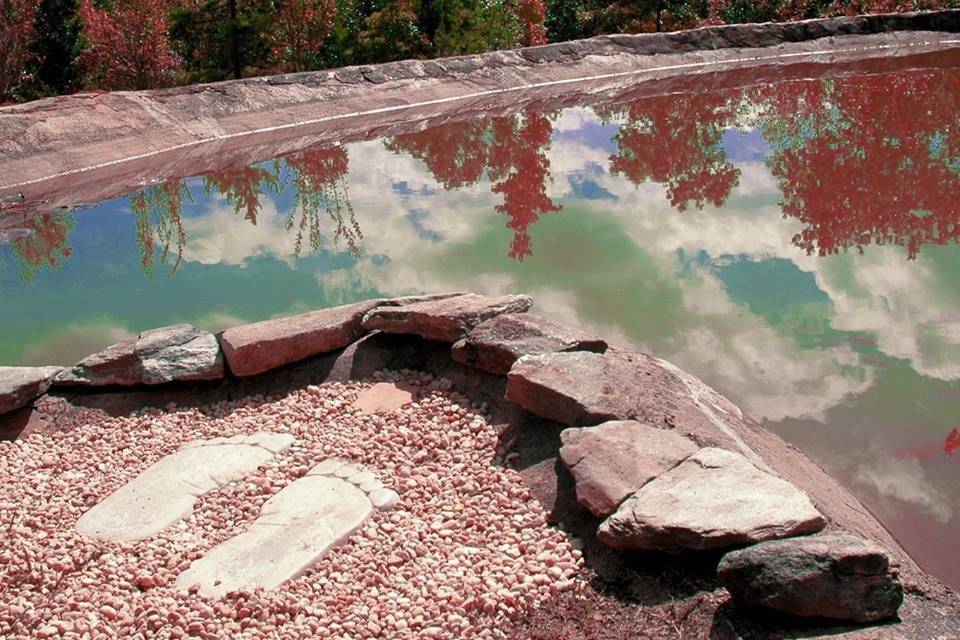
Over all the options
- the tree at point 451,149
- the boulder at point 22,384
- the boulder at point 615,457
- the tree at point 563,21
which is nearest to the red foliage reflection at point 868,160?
the tree at point 451,149

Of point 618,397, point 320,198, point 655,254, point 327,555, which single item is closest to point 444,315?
point 618,397

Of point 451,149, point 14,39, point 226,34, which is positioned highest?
point 14,39

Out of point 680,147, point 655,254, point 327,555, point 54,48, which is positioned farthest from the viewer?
point 54,48

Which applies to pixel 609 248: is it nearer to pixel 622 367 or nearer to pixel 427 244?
pixel 427 244

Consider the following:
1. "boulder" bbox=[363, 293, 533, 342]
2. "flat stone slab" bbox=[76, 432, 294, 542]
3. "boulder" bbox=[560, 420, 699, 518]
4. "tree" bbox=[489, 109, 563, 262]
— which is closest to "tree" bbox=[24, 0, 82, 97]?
"tree" bbox=[489, 109, 563, 262]

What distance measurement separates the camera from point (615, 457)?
3.61 meters

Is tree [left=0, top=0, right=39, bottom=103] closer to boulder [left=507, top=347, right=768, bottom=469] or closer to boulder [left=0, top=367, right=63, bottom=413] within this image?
boulder [left=0, top=367, right=63, bottom=413]

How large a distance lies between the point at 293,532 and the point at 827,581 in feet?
5.74

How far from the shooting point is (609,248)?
23.0 ft

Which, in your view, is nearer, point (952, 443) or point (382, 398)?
point (952, 443)

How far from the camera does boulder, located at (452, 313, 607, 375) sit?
4.49 metres

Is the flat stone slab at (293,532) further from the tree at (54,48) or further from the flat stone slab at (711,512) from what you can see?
the tree at (54,48)

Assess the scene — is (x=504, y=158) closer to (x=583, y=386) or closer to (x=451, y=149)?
(x=451, y=149)

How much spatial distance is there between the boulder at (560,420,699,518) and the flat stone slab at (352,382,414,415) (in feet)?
3.20
